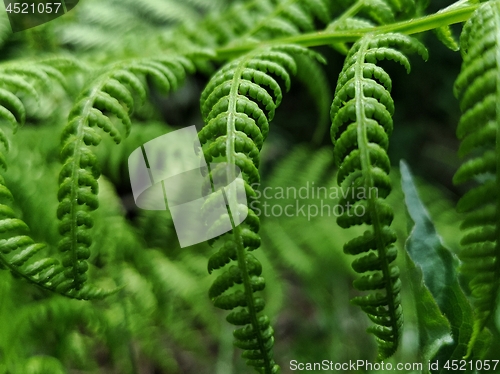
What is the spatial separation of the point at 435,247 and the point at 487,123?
37cm

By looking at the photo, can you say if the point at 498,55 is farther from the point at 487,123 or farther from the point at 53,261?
the point at 53,261

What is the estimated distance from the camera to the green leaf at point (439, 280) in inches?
29.8

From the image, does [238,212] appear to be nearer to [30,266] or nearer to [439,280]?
[30,266]

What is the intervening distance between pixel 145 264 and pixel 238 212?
2.99 feet

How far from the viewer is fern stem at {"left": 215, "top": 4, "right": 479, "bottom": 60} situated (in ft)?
2.31

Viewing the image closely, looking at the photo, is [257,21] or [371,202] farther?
[257,21]

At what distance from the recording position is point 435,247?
806 mm

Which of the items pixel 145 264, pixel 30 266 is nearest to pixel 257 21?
pixel 145 264

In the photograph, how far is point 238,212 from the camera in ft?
1.86

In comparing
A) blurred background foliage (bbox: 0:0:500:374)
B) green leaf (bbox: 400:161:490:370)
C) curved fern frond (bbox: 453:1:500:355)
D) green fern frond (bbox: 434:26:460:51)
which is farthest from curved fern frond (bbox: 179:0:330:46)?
curved fern frond (bbox: 453:1:500:355)

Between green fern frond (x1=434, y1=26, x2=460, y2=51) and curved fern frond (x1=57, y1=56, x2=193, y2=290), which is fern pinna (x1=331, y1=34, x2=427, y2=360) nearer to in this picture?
green fern frond (x1=434, y1=26, x2=460, y2=51)

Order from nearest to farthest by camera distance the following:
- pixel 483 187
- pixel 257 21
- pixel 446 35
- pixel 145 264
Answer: pixel 483 187, pixel 446 35, pixel 257 21, pixel 145 264

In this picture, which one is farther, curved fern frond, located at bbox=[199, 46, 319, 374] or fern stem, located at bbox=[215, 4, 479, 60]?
fern stem, located at bbox=[215, 4, 479, 60]

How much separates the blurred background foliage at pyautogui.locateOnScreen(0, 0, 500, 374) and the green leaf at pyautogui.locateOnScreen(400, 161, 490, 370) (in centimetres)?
10
